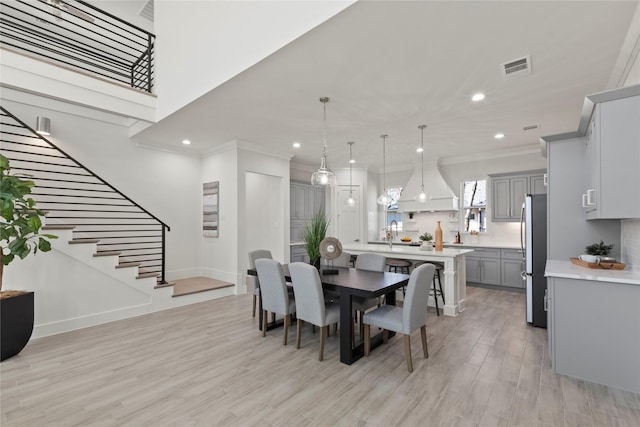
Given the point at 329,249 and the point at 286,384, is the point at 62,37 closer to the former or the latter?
the point at 329,249

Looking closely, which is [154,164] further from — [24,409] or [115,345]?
[24,409]

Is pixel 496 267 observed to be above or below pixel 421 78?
below

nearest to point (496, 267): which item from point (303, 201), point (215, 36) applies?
point (303, 201)

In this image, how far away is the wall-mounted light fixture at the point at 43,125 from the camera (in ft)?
14.0

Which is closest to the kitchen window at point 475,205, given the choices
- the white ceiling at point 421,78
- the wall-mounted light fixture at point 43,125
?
the white ceiling at point 421,78

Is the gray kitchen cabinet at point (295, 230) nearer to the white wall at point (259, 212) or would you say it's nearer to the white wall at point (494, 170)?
the white wall at point (259, 212)

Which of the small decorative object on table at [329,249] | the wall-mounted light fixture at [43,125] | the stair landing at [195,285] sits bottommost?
the stair landing at [195,285]

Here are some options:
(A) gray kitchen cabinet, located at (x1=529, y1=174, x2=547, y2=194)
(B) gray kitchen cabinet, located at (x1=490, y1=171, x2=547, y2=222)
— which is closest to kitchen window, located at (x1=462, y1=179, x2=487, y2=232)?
(B) gray kitchen cabinet, located at (x1=490, y1=171, x2=547, y2=222)

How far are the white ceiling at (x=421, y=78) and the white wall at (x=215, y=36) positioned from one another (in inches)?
4.2

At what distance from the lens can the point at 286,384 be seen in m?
2.46

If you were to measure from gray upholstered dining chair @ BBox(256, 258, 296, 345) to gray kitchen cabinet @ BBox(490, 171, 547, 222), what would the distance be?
4896 mm

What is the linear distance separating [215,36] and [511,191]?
585 cm

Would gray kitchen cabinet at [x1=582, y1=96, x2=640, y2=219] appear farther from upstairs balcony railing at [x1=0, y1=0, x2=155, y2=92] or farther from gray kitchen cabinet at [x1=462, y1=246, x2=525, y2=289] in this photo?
upstairs balcony railing at [x1=0, y1=0, x2=155, y2=92]

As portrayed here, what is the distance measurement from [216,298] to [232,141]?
2852mm
